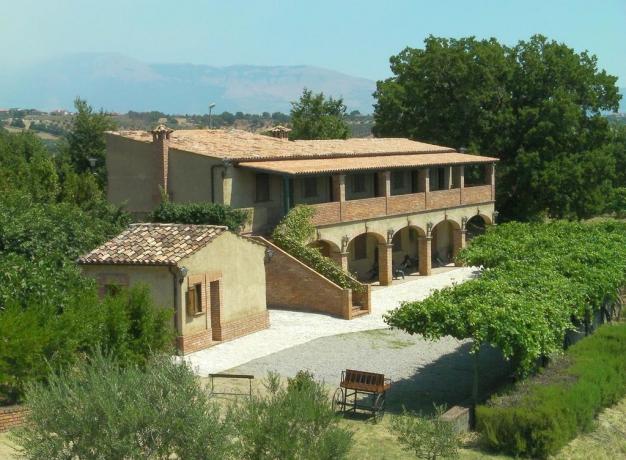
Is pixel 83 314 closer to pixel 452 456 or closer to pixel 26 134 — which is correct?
pixel 452 456

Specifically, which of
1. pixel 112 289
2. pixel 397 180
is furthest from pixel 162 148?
pixel 397 180

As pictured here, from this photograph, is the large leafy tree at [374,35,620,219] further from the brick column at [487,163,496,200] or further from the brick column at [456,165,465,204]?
the brick column at [456,165,465,204]

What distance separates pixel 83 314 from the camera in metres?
18.3

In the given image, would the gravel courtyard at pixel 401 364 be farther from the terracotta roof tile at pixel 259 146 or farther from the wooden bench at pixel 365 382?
the terracotta roof tile at pixel 259 146

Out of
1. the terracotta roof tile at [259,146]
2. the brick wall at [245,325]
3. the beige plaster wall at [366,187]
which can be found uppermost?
the terracotta roof tile at [259,146]

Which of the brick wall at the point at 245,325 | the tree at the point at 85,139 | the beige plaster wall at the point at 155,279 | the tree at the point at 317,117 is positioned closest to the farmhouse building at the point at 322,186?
the brick wall at the point at 245,325

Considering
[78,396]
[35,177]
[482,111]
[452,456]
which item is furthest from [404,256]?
[78,396]

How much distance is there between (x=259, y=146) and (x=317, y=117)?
27.5 m

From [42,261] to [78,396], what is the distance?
39.2 ft

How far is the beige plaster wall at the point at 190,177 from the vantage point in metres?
32.4

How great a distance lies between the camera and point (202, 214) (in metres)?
30.9

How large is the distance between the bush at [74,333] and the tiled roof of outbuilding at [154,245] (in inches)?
110

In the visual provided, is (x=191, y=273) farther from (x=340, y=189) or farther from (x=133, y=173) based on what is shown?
(x=133, y=173)

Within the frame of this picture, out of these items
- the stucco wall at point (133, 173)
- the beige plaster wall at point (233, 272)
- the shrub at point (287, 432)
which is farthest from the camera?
the stucco wall at point (133, 173)
